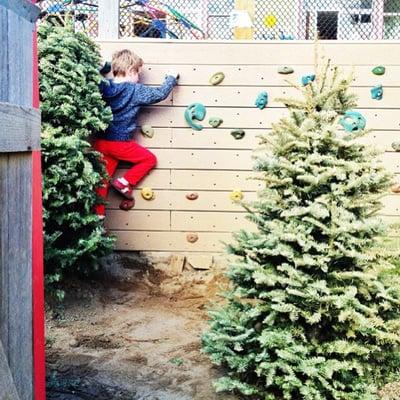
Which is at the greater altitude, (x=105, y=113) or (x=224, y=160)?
(x=105, y=113)

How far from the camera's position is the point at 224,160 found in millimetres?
5336

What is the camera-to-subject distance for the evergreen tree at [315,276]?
300 cm

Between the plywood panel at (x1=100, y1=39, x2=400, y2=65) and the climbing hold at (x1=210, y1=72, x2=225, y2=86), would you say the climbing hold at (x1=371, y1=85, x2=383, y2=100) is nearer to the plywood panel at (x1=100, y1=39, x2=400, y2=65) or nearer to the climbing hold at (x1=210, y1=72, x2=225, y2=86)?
the plywood panel at (x1=100, y1=39, x2=400, y2=65)

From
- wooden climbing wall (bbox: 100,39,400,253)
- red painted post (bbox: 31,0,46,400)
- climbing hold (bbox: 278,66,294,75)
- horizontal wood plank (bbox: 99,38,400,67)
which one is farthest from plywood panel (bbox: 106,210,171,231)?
red painted post (bbox: 31,0,46,400)

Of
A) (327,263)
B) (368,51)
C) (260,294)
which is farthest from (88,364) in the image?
(368,51)

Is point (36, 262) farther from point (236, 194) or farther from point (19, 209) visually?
point (236, 194)

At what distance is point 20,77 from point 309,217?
177 centimetres

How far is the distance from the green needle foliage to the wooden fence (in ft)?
7.15

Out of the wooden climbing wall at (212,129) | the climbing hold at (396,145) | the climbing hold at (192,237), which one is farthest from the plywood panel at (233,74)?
the climbing hold at (192,237)

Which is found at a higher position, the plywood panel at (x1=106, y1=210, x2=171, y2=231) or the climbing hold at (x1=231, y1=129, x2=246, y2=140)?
the climbing hold at (x1=231, y1=129, x2=246, y2=140)

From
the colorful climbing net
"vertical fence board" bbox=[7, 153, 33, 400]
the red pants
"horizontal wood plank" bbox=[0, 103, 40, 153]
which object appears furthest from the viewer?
the colorful climbing net

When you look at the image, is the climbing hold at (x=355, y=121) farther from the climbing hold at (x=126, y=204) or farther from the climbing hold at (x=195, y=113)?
the climbing hold at (x=126, y=204)

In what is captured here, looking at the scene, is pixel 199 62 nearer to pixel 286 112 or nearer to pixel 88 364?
pixel 286 112

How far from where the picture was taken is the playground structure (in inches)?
64.9
